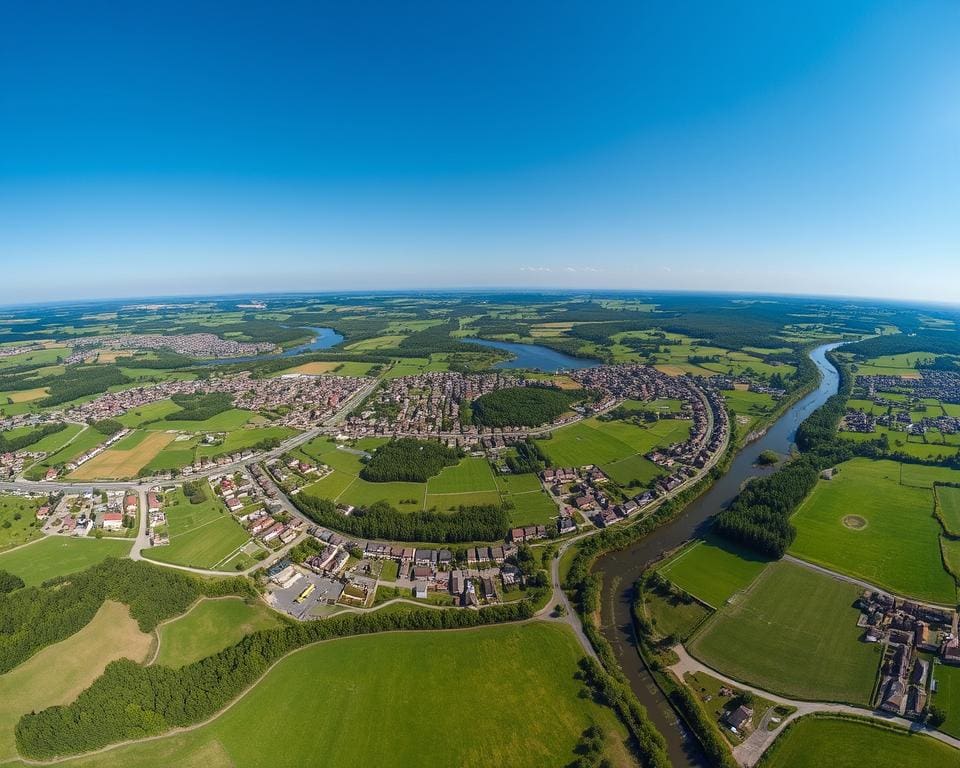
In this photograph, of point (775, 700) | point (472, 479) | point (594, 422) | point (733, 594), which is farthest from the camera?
point (594, 422)

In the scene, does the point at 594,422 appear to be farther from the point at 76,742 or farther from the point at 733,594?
the point at 76,742

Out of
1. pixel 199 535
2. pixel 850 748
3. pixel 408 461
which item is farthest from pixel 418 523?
pixel 850 748

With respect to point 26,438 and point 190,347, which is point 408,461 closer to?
point 26,438

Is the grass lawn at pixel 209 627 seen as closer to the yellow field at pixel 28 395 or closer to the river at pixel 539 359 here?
the river at pixel 539 359

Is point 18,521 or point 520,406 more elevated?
point 520,406

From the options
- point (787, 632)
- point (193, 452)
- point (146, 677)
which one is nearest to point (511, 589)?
point (787, 632)

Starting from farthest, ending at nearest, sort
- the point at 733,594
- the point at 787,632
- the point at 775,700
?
1. the point at 733,594
2. the point at 787,632
3. the point at 775,700

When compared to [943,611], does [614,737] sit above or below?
below
